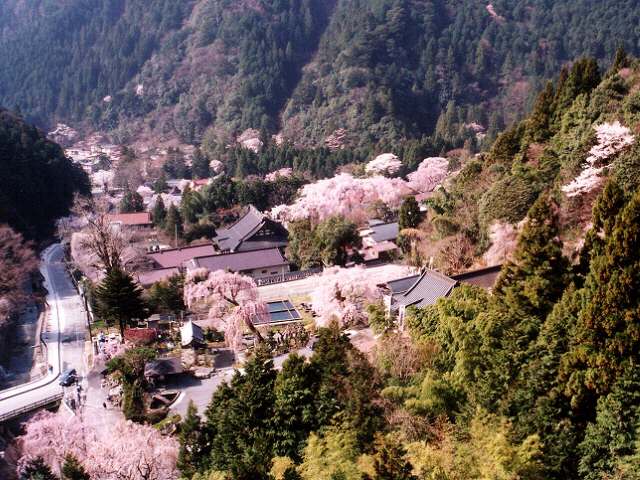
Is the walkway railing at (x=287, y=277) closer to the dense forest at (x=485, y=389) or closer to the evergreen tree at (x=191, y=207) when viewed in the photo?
the dense forest at (x=485, y=389)

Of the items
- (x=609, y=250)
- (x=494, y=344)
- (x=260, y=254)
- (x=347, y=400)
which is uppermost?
(x=609, y=250)

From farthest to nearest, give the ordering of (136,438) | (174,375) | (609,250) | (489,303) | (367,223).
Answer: (367,223) → (174,375) → (136,438) → (489,303) → (609,250)

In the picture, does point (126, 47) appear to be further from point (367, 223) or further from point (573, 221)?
point (573, 221)

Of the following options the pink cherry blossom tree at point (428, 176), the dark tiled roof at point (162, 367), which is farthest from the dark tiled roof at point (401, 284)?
the pink cherry blossom tree at point (428, 176)

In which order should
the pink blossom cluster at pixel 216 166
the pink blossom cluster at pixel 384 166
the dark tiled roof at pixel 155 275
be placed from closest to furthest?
the dark tiled roof at pixel 155 275 → the pink blossom cluster at pixel 384 166 → the pink blossom cluster at pixel 216 166

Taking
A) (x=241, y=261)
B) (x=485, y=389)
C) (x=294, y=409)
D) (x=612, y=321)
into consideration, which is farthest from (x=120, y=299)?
(x=612, y=321)

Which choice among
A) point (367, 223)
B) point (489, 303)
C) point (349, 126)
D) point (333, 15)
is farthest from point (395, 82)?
point (489, 303)
